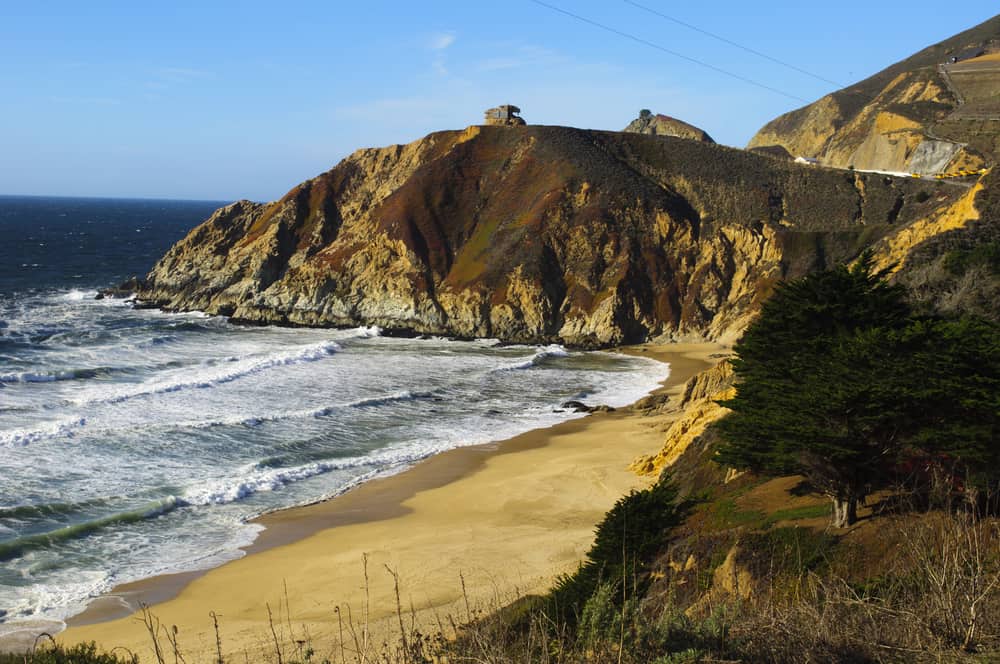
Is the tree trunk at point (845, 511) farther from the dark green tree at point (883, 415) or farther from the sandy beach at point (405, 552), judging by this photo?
the sandy beach at point (405, 552)

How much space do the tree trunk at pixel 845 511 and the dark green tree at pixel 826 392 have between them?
0.06 ft

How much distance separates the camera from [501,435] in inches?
1483

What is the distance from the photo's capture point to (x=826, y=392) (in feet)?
52.1

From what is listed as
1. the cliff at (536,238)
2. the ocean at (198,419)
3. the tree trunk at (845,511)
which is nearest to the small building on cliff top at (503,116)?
the cliff at (536,238)

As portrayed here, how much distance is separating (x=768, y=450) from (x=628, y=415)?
74.2 ft

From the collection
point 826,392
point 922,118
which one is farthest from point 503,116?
point 826,392

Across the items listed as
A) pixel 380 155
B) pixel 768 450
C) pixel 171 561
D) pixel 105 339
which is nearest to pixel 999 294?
pixel 768 450

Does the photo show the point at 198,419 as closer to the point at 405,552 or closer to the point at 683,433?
the point at 405,552

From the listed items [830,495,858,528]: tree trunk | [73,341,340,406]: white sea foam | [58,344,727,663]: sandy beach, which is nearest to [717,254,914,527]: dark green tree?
[830,495,858,528]: tree trunk

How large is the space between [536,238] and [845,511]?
184ft

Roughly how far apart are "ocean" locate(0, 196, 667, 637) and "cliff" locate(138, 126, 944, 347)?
4.79 m

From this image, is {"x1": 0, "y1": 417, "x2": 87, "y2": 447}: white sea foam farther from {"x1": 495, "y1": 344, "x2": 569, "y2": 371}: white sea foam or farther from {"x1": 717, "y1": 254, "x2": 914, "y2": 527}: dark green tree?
{"x1": 717, "y1": 254, "x2": 914, "y2": 527}: dark green tree

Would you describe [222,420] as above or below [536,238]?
below

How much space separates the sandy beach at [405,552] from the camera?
62.7ft
